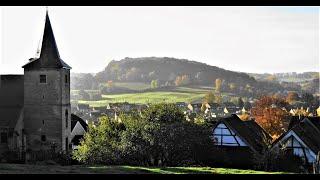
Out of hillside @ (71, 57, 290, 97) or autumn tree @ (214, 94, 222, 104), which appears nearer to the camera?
hillside @ (71, 57, 290, 97)

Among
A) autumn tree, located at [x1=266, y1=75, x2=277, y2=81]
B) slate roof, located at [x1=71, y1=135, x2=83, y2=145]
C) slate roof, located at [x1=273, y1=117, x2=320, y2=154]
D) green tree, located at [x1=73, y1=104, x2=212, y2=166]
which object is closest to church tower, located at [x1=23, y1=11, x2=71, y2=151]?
slate roof, located at [x1=71, y1=135, x2=83, y2=145]

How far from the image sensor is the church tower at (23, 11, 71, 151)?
3070 cm

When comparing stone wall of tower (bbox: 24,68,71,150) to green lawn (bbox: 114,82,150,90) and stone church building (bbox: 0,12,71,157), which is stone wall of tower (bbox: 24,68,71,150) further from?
green lawn (bbox: 114,82,150,90)

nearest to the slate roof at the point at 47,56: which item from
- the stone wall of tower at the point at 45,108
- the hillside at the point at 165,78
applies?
the stone wall of tower at the point at 45,108

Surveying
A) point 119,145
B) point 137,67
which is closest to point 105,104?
point 137,67

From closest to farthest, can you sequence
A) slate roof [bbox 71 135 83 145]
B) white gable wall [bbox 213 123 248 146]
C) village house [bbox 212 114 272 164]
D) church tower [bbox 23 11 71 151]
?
village house [bbox 212 114 272 164]
white gable wall [bbox 213 123 248 146]
church tower [bbox 23 11 71 151]
slate roof [bbox 71 135 83 145]

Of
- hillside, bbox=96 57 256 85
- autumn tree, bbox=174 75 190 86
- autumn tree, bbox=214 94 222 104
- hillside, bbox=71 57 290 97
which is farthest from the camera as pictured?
autumn tree, bbox=174 75 190 86

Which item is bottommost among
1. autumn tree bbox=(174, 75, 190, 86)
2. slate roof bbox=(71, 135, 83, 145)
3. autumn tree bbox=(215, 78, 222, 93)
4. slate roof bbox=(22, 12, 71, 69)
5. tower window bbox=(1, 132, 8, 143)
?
slate roof bbox=(71, 135, 83, 145)

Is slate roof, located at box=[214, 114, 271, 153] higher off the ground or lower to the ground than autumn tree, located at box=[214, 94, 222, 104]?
higher

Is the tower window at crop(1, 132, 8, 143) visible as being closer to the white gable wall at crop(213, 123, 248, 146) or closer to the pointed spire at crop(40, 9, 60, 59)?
the pointed spire at crop(40, 9, 60, 59)

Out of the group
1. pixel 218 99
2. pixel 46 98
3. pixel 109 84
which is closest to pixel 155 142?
pixel 46 98

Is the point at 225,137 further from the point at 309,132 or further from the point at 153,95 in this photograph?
the point at 153,95

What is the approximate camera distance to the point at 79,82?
82.1 m

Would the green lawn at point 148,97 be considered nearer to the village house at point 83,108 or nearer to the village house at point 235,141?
the village house at point 83,108
